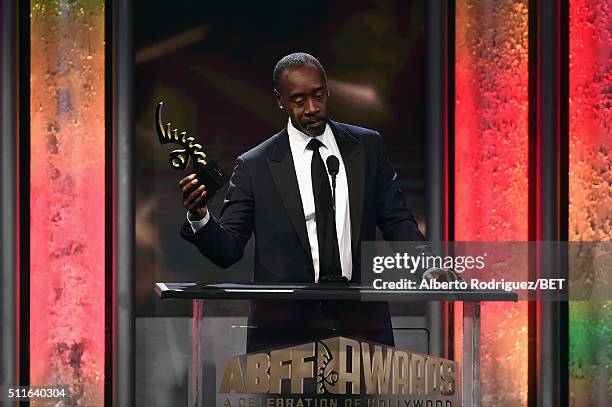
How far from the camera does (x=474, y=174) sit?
3.91 m

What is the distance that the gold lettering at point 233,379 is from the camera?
2176 millimetres

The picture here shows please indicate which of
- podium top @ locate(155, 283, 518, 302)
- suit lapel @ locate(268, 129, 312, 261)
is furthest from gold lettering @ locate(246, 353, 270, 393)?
suit lapel @ locate(268, 129, 312, 261)

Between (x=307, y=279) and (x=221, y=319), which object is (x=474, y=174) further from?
(x=221, y=319)

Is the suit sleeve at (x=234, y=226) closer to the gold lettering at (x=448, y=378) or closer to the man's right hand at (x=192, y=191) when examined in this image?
the man's right hand at (x=192, y=191)

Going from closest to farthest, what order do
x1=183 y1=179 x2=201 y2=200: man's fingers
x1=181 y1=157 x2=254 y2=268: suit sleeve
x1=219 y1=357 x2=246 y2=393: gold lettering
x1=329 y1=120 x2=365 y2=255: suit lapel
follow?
1. x1=219 y1=357 x2=246 y2=393: gold lettering
2. x1=183 y1=179 x2=201 y2=200: man's fingers
3. x1=181 y1=157 x2=254 y2=268: suit sleeve
4. x1=329 y1=120 x2=365 y2=255: suit lapel

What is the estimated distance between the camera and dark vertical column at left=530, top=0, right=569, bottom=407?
3.90m

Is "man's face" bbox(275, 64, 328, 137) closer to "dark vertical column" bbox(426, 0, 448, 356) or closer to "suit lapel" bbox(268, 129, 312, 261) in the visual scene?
"suit lapel" bbox(268, 129, 312, 261)

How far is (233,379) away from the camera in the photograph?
2188 millimetres

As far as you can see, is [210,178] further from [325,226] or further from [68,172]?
[68,172]

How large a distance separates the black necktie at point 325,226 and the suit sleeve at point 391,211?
21 cm

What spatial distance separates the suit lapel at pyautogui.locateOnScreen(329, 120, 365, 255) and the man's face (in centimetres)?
10

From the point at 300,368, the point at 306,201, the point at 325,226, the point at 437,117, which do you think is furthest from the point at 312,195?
the point at 437,117

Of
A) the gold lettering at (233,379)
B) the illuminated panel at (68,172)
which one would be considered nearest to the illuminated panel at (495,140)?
the illuminated panel at (68,172)

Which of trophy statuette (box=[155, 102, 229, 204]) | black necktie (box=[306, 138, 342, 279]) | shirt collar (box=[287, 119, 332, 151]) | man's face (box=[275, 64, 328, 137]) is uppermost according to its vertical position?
man's face (box=[275, 64, 328, 137])
